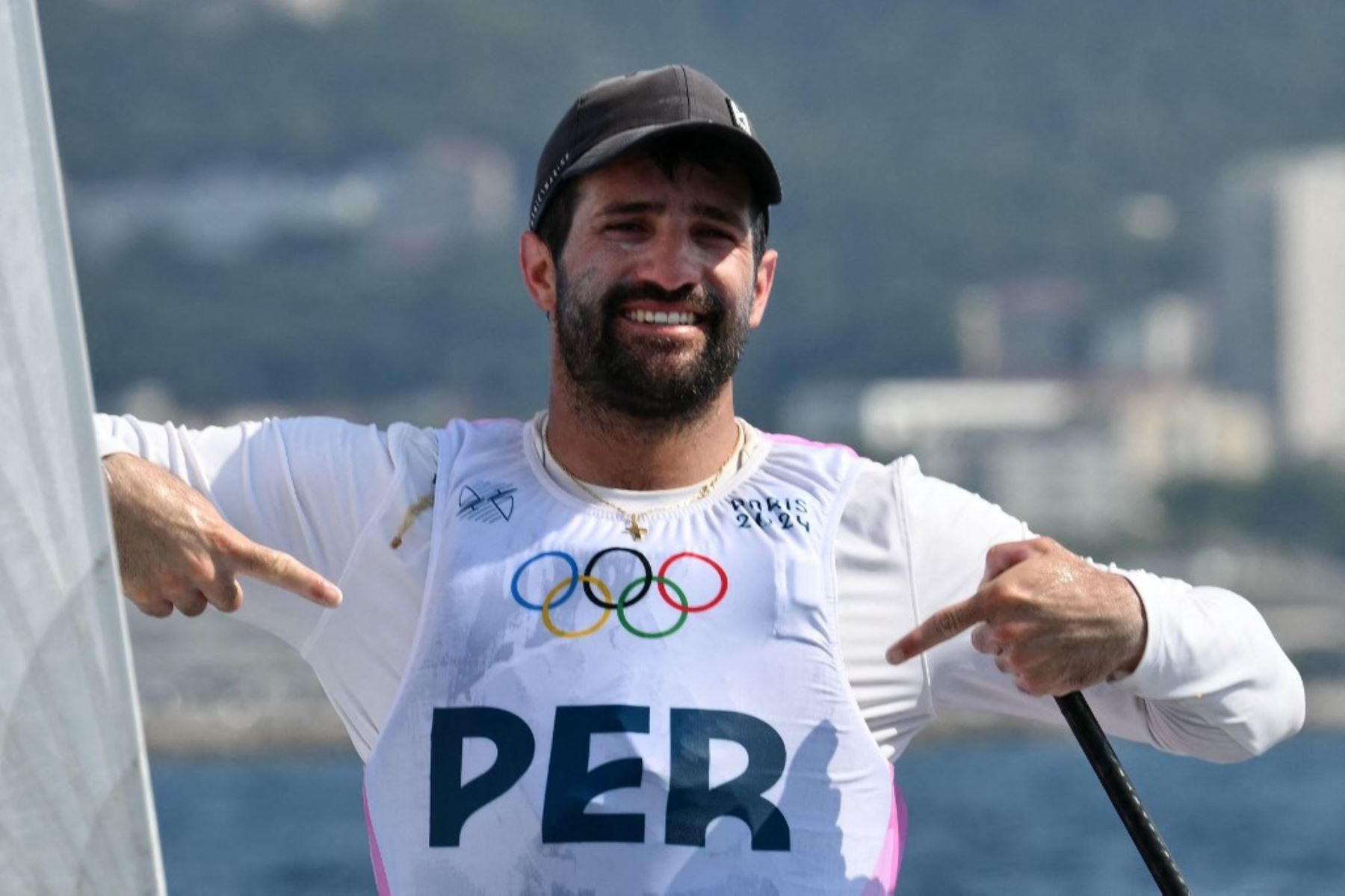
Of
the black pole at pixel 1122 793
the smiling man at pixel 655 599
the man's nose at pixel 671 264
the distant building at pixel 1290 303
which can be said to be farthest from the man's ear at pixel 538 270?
the distant building at pixel 1290 303

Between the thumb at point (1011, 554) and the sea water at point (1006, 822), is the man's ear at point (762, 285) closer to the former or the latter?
the thumb at point (1011, 554)

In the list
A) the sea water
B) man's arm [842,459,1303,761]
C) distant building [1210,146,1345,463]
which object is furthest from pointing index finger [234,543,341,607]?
distant building [1210,146,1345,463]

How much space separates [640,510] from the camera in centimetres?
296

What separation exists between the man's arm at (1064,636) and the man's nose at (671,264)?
0.36m

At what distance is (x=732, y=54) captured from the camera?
169125 mm

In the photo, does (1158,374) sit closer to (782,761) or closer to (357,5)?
(357,5)

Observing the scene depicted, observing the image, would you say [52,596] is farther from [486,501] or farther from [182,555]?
[486,501]

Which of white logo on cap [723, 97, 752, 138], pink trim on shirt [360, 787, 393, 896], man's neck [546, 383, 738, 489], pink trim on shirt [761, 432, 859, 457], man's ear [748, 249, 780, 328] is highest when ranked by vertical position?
white logo on cap [723, 97, 752, 138]

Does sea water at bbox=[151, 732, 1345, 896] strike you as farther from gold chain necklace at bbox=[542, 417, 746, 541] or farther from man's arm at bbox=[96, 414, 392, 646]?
man's arm at bbox=[96, 414, 392, 646]

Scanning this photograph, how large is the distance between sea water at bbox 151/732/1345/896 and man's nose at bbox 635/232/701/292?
31619mm

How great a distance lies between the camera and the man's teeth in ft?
9.30

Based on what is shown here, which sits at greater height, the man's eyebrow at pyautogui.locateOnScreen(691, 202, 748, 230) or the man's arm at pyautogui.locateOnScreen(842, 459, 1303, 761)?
the man's eyebrow at pyautogui.locateOnScreen(691, 202, 748, 230)

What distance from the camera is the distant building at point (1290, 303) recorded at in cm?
10188

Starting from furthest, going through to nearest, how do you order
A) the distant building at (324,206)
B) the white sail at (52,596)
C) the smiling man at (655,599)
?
the distant building at (324,206)
the smiling man at (655,599)
the white sail at (52,596)
